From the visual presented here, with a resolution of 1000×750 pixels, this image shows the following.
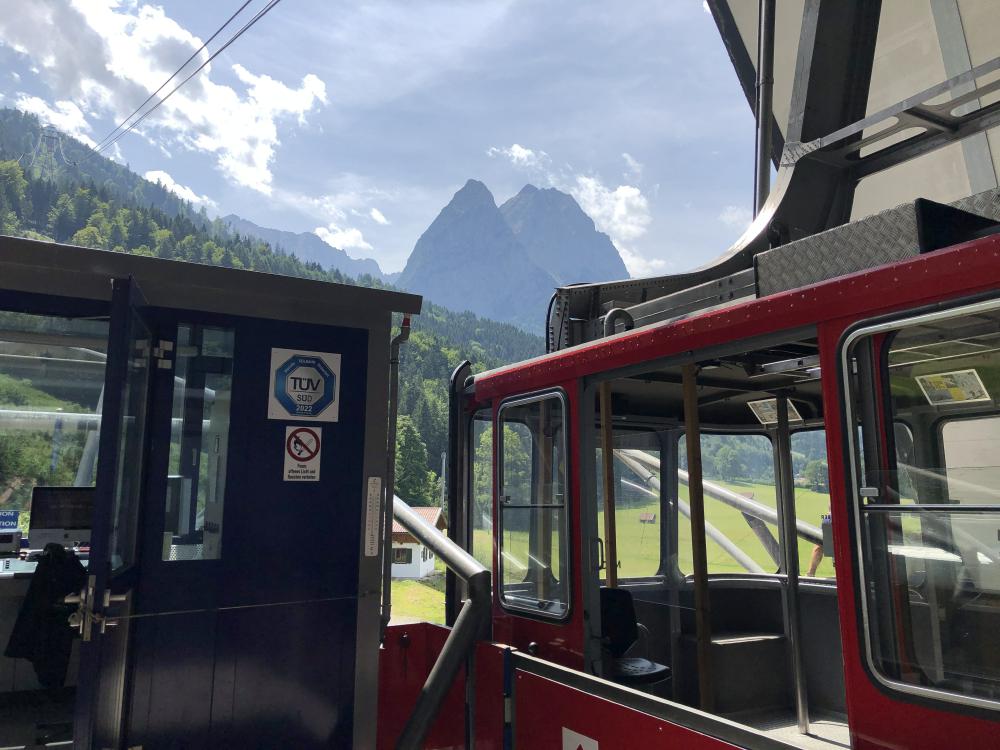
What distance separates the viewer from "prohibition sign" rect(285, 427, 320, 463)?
370cm

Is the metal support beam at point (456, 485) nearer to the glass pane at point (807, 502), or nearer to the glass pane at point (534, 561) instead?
the glass pane at point (534, 561)

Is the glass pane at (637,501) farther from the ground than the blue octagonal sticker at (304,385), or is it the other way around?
the blue octagonal sticker at (304,385)

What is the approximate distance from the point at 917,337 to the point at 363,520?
2574 mm

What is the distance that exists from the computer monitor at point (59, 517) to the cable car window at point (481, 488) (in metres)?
2.41

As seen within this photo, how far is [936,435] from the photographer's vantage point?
2955 millimetres

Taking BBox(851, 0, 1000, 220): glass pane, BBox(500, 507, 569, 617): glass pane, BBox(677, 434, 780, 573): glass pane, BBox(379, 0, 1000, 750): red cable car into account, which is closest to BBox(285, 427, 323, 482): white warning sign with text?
BBox(379, 0, 1000, 750): red cable car

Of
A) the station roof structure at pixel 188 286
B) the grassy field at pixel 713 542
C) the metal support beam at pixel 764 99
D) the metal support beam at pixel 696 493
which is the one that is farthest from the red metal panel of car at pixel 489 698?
the metal support beam at pixel 764 99

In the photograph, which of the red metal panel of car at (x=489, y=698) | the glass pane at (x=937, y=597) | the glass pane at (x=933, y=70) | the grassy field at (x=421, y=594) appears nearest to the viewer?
the glass pane at (x=937, y=597)

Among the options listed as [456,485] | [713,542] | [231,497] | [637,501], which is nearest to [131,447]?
[231,497]

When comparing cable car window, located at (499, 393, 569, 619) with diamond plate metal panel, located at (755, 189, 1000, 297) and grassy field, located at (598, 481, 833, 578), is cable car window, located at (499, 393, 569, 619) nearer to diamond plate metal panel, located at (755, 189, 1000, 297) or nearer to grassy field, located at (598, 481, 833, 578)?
grassy field, located at (598, 481, 833, 578)

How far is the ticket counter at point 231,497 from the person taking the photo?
3.24 metres

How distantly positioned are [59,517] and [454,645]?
9.42 feet

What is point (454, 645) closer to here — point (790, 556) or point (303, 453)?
point (303, 453)

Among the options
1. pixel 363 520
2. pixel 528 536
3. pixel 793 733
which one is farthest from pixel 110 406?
pixel 793 733
